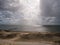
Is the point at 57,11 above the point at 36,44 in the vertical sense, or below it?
above

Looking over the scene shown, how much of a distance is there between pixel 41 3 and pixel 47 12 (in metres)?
0.12

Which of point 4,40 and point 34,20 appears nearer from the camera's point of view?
point 4,40

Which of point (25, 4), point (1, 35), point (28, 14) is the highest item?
point (25, 4)

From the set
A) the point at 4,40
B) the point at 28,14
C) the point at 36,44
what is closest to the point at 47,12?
the point at 28,14

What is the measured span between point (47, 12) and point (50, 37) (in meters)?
0.28

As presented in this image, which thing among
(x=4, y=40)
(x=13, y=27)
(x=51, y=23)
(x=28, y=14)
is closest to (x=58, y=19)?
(x=51, y=23)

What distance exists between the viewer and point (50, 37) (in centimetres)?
136

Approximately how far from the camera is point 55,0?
1.45 m

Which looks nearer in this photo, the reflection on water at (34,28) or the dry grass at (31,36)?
the dry grass at (31,36)

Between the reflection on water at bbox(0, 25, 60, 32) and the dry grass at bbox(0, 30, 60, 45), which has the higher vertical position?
the reflection on water at bbox(0, 25, 60, 32)

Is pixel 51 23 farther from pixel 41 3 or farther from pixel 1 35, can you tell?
pixel 1 35

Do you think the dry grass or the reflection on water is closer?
the dry grass

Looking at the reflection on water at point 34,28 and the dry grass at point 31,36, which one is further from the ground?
the reflection on water at point 34,28

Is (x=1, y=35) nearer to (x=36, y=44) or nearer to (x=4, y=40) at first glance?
(x=4, y=40)
